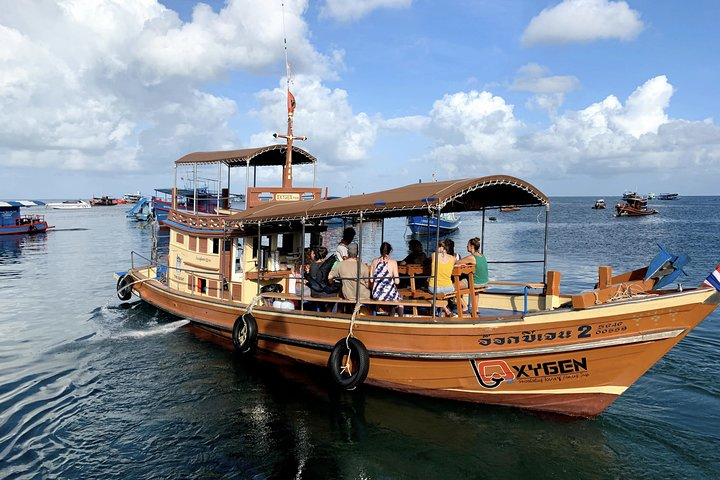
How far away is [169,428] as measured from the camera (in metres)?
8.18

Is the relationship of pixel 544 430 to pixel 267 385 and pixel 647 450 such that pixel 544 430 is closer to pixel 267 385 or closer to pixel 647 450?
pixel 647 450

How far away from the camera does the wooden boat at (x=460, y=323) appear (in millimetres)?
7316

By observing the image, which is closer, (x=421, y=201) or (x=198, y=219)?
(x=421, y=201)

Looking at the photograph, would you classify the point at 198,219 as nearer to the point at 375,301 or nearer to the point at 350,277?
the point at 350,277

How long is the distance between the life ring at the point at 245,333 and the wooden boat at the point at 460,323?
30 millimetres

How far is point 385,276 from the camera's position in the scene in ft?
29.5

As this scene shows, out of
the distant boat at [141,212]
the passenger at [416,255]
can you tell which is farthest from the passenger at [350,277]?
the distant boat at [141,212]

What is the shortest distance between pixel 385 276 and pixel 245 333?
391cm

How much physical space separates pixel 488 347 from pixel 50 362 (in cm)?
1012

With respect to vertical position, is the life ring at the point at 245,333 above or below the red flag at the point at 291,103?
below

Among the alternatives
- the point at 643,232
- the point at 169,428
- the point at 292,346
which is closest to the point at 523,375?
the point at 292,346

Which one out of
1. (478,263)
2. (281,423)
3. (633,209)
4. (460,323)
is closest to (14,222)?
(281,423)

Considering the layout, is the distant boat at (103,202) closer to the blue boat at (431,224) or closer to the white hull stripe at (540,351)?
the blue boat at (431,224)

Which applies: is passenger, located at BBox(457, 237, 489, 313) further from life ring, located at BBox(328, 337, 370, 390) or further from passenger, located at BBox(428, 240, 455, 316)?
life ring, located at BBox(328, 337, 370, 390)
